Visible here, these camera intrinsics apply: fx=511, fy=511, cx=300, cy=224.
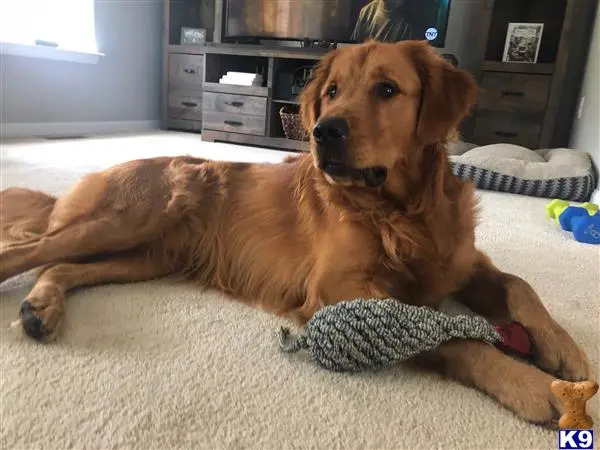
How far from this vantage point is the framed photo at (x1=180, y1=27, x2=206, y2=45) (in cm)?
588

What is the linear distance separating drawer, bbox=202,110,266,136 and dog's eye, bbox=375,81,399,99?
3.76 meters

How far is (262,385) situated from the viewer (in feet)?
3.31

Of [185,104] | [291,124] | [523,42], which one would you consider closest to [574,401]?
[291,124]

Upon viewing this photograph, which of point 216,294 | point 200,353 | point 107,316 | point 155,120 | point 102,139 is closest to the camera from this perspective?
point 200,353

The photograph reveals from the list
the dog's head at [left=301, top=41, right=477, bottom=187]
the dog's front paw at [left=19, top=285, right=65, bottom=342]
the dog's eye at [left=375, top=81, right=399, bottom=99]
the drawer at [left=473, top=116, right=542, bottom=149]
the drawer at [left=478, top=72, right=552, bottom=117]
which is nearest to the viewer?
the dog's front paw at [left=19, top=285, right=65, bottom=342]

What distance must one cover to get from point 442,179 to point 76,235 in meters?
1.04

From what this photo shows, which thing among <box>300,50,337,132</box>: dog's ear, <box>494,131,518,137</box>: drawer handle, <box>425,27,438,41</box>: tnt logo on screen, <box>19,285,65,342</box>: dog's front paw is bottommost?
<box>19,285,65,342</box>: dog's front paw

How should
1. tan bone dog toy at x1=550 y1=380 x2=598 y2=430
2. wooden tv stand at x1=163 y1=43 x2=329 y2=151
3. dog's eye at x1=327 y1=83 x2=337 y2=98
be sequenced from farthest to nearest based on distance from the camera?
wooden tv stand at x1=163 y1=43 x2=329 y2=151
dog's eye at x1=327 y1=83 x2=337 y2=98
tan bone dog toy at x1=550 y1=380 x2=598 y2=430

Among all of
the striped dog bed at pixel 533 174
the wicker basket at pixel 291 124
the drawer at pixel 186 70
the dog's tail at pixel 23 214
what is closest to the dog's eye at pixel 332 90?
the dog's tail at pixel 23 214

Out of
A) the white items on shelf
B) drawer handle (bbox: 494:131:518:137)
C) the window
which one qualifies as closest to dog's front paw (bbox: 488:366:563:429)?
drawer handle (bbox: 494:131:518:137)

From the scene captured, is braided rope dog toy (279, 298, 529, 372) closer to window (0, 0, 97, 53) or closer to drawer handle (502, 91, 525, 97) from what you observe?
drawer handle (502, 91, 525, 97)

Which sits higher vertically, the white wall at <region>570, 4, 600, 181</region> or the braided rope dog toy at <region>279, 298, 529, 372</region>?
the white wall at <region>570, 4, 600, 181</region>

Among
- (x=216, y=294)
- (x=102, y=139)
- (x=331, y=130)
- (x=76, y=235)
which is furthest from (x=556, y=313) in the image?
(x=102, y=139)

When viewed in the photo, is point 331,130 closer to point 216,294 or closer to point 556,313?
point 216,294
